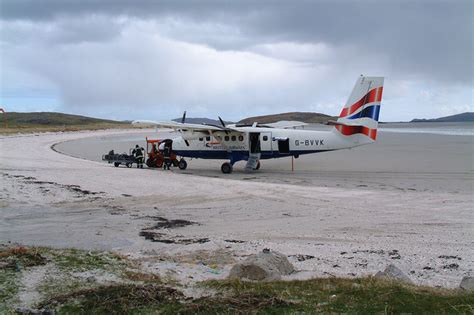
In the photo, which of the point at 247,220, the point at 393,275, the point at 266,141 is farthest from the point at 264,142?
the point at 393,275

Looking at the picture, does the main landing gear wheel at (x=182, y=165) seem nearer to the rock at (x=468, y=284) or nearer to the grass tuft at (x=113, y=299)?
the grass tuft at (x=113, y=299)

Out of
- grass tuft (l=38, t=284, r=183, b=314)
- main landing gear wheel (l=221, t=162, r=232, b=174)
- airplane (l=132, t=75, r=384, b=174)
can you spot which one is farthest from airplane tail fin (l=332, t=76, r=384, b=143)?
grass tuft (l=38, t=284, r=183, b=314)

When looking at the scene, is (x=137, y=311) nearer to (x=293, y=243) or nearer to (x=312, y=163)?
(x=293, y=243)

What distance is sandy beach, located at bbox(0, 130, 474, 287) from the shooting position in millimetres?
8703

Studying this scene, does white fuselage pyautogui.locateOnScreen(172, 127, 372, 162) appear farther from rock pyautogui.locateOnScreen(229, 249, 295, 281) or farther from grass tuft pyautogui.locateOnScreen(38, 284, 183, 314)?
grass tuft pyautogui.locateOnScreen(38, 284, 183, 314)

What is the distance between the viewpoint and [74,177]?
1995 cm

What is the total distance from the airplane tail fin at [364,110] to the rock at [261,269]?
18141 millimetres

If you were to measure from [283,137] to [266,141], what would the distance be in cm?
96

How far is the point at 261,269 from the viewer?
6.99 metres

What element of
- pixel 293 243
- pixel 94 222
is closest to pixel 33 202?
pixel 94 222

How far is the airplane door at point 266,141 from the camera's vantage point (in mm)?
26438

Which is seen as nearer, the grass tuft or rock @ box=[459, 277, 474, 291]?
the grass tuft

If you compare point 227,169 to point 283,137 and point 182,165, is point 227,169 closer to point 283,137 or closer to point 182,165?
point 182,165

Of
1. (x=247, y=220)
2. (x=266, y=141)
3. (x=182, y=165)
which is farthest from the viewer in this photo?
(x=182, y=165)
